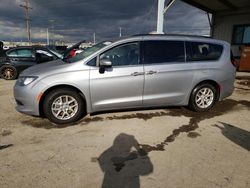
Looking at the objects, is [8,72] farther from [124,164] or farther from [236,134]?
[236,134]

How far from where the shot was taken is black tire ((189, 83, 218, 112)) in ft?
15.8

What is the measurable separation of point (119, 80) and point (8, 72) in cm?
731

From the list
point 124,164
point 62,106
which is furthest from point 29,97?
point 124,164

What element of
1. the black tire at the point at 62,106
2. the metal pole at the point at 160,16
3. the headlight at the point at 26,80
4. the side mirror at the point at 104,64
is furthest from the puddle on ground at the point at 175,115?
the metal pole at the point at 160,16

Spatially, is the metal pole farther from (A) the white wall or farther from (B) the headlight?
(A) the white wall

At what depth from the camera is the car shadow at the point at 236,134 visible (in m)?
3.48

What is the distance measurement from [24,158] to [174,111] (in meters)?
3.39

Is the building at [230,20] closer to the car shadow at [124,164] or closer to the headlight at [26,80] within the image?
the headlight at [26,80]

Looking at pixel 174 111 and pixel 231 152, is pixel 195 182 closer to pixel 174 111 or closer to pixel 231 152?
pixel 231 152

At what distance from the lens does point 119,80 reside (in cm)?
418

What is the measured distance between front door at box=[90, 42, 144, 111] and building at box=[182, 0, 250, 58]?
35.8ft

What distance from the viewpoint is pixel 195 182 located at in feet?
8.21

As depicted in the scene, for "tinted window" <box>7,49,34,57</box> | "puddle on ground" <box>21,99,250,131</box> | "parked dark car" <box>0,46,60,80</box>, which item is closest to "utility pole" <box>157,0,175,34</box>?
"parked dark car" <box>0,46,60,80</box>

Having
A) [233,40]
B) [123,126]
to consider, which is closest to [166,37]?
[123,126]
